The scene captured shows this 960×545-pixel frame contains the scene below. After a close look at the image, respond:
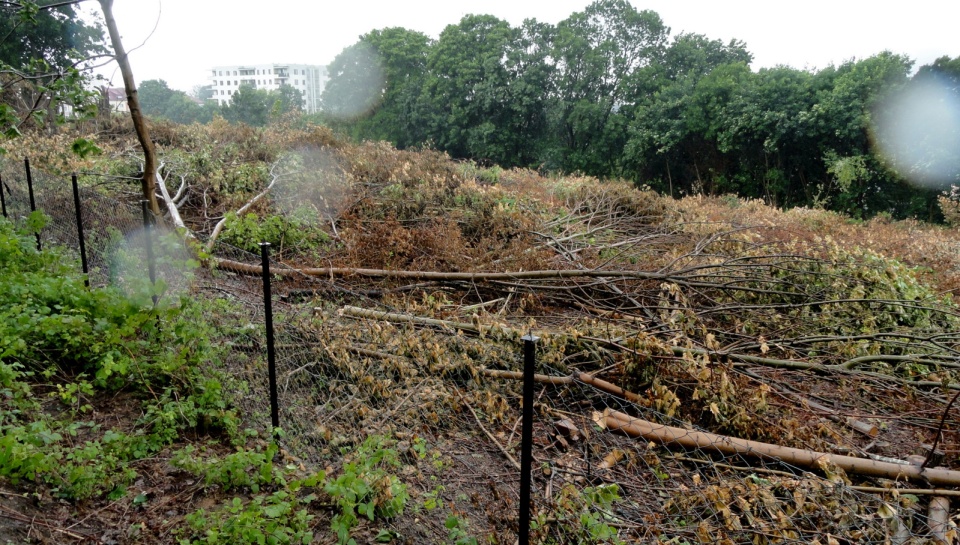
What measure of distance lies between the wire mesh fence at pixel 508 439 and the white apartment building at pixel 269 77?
11484 centimetres

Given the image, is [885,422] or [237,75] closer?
[885,422]

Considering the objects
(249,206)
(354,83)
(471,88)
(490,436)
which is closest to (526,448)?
(490,436)

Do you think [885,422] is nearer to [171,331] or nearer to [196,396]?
[196,396]

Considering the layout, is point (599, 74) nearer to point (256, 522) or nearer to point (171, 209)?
point (171, 209)

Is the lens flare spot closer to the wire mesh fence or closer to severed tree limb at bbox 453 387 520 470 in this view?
the wire mesh fence

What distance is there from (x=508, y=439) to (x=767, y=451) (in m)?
1.55

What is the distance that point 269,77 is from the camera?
118m

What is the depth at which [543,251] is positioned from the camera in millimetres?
7012

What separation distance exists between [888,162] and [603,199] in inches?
529

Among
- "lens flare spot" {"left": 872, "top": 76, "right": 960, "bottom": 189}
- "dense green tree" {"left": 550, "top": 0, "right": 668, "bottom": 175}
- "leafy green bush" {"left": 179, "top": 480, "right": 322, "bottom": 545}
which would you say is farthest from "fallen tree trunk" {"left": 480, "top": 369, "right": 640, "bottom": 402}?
"dense green tree" {"left": 550, "top": 0, "right": 668, "bottom": 175}

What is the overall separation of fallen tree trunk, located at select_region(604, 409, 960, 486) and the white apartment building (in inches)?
4582

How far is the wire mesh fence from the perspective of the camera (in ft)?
8.93

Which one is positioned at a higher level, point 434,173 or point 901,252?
point 434,173

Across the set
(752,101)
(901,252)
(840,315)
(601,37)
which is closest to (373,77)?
(601,37)
